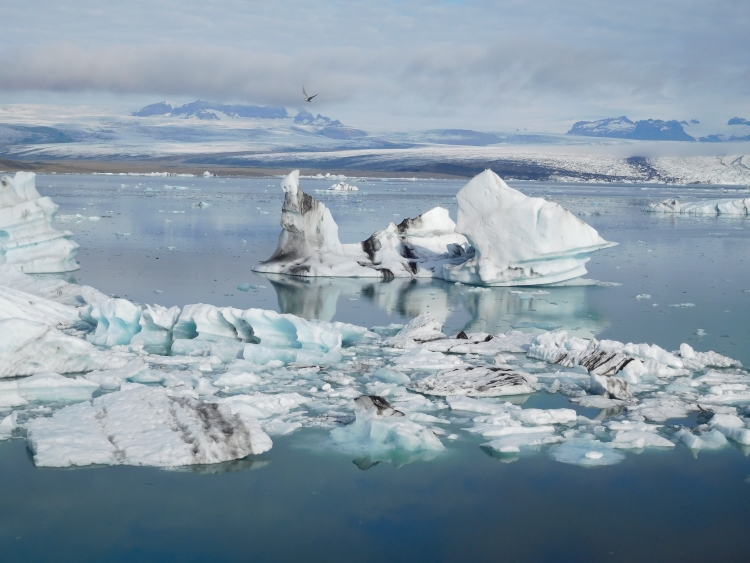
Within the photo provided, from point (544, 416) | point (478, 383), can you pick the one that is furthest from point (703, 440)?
point (478, 383)

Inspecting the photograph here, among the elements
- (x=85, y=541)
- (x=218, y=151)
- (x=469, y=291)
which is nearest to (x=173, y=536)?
(x=85, y=541)

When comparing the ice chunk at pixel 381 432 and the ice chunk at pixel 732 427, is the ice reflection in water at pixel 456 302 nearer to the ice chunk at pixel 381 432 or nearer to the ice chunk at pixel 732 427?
the ice chunk at pixel 732 427

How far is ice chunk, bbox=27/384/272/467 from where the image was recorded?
4684mm

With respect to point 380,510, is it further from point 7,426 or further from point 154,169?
point 154,169

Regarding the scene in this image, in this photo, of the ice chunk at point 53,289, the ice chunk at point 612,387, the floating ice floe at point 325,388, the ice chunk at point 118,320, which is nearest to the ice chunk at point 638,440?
the floating ice floe at point 325,388

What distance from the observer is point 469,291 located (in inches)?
467

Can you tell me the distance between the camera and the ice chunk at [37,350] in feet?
20.8

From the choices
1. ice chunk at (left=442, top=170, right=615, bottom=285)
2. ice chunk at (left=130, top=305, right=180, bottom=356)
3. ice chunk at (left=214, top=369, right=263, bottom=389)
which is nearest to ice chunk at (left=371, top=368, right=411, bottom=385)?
ice chunk at (left=214, top=369, right=263, bottom=389)

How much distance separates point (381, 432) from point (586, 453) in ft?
4.20

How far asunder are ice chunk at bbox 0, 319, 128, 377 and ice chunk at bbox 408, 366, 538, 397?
9.04 feet

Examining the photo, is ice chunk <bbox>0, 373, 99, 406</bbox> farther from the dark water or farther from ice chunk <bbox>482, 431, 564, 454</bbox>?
ice chunk <bbox>482, 431, 564, 454</bbox>

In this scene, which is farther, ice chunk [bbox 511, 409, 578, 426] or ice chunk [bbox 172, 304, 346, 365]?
ice chunk [bbox 172, 304, 346, 365]

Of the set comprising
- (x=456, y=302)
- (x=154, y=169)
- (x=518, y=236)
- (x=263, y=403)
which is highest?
(x=518, y=236)

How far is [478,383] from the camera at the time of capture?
6.30 meters
